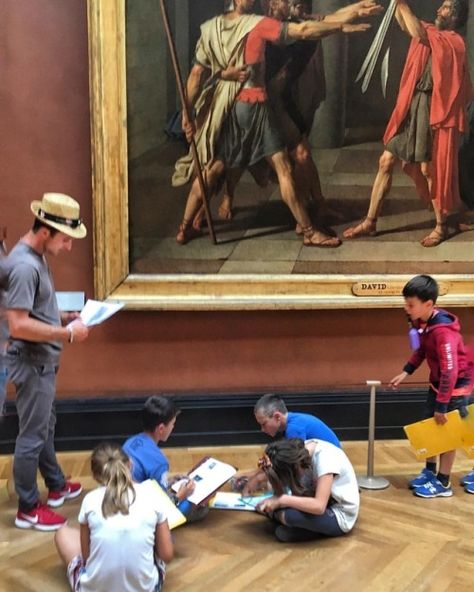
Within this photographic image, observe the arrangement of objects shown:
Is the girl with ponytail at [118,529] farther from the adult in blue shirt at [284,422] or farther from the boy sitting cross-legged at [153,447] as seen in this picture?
the adult in blue shirt at [284,422]

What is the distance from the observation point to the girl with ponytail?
2223 mm

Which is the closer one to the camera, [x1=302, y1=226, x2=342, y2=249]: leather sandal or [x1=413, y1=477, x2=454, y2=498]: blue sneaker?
[x1=413, y1=477, x2=454, y2=498]: blue sneaker

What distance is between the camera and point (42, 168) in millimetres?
4195

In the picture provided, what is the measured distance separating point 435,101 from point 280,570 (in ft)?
11.1

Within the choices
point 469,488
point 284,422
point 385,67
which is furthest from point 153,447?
point 385,67

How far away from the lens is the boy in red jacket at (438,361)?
356cm

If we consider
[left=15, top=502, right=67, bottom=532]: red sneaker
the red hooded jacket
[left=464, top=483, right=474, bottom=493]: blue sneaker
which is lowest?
[left=464, top=483, right=474, bottom=493]: blue sneaker

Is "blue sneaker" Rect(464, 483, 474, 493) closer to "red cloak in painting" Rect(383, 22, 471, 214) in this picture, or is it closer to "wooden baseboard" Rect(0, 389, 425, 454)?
"wooden baseboard" Rect(0, 389, 425, 454)

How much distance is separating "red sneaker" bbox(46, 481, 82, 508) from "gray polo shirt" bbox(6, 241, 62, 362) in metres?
0.85

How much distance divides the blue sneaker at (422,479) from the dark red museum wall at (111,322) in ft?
3.26

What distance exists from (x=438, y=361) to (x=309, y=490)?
3.89ft

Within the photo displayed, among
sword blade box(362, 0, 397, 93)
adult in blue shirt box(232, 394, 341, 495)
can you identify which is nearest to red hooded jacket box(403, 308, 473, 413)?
adult in blue shirt box(232, 394, 341, 495)

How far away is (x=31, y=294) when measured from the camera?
9.88 ft

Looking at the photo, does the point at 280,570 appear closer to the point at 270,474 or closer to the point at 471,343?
the point at 270,474
